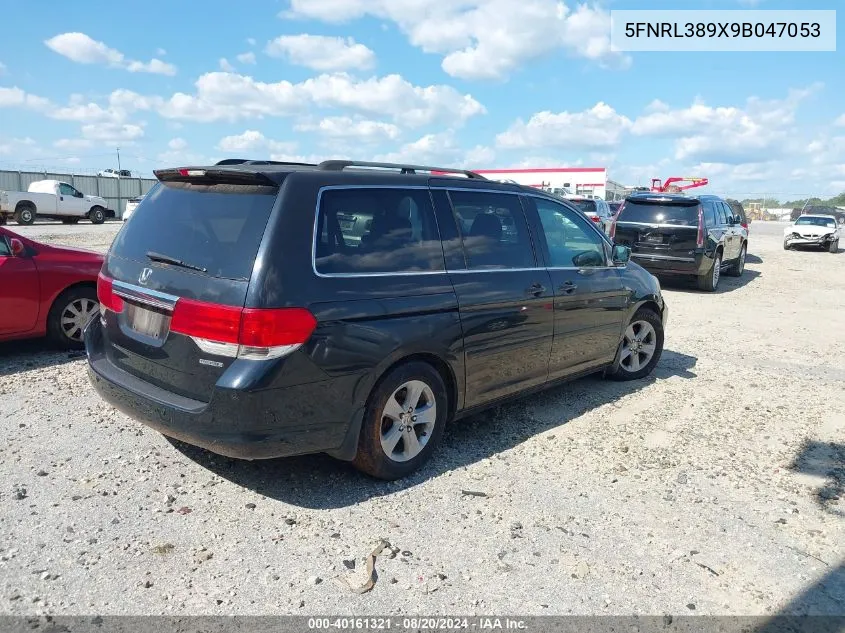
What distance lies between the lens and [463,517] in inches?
135

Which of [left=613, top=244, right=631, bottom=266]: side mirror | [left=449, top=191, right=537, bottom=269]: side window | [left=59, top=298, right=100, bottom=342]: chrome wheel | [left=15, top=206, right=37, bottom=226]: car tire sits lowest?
[left=59, top=298, right=100, bottom=342]: chrome wheel

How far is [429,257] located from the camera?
12.6 ft

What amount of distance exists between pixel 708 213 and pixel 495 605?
37.2ft

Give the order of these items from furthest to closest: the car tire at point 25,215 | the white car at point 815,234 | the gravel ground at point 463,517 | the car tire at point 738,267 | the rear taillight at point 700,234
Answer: the car tire at point 25,215 < the white car at point 815,234 < the car tire at point 738,267 < the rear taillight at point 700,234 < the gravel ground at point 463,517

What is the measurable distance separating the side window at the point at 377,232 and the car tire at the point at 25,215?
1134 inches

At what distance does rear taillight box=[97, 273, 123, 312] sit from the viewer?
3701mm

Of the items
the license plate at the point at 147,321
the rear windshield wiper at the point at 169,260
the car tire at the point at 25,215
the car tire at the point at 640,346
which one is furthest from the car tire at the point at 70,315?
the car tire at the point at 25,215

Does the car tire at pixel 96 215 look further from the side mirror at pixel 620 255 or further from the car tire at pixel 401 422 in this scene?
the car tire at pixel 401 422

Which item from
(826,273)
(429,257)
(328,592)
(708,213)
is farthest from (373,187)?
(826,273)

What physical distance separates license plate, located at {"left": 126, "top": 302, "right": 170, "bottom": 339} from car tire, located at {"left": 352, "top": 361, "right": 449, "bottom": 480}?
1158mm

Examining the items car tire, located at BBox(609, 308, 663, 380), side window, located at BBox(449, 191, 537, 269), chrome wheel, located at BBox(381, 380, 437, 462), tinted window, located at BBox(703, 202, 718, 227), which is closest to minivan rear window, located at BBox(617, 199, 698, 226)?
tinted window, located at BBox(703, 202, 718, 227)

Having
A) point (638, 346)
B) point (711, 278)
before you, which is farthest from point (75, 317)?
point (711, 278)

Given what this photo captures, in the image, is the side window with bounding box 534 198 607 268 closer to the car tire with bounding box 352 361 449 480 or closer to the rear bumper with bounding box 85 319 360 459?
the car tire with bounding box 352 361 449 480

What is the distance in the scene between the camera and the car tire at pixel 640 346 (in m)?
5.88
